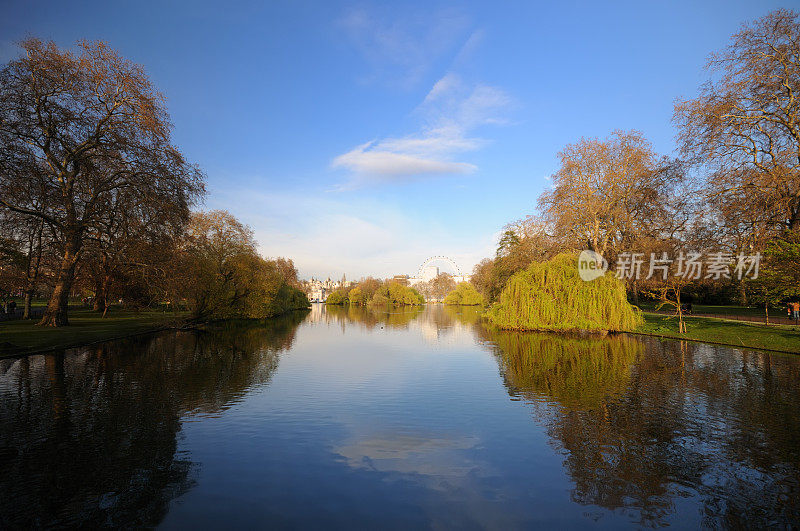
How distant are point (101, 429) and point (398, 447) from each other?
582 cm

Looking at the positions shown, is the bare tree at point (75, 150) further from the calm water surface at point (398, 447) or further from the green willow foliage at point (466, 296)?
the green willow foliage at point (466, 296)

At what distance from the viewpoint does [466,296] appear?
98.8 meters

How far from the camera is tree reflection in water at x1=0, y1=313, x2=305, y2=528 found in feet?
17.3

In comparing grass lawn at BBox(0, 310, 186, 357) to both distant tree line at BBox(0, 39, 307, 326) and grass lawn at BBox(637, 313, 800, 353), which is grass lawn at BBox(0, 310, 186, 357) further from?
grass lawn at BBox(637, 313, 800, 353)

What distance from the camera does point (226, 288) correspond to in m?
39.4

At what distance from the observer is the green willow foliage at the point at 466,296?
3789 inches

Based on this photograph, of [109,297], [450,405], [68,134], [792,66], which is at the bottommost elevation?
[450,405]

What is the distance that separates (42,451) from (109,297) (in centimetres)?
3705

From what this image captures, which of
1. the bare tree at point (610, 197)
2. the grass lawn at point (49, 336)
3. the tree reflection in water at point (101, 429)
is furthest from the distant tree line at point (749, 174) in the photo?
the grass lawn at point (49, 336)

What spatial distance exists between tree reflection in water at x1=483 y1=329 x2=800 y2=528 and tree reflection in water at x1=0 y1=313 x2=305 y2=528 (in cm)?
615

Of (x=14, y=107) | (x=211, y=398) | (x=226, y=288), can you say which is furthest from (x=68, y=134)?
(x=211, y=398)

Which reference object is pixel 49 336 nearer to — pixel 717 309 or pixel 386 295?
pixel 717 309

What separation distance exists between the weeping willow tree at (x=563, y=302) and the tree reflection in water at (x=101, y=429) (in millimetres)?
17758

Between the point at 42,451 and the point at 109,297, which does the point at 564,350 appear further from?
the point at 109,297
